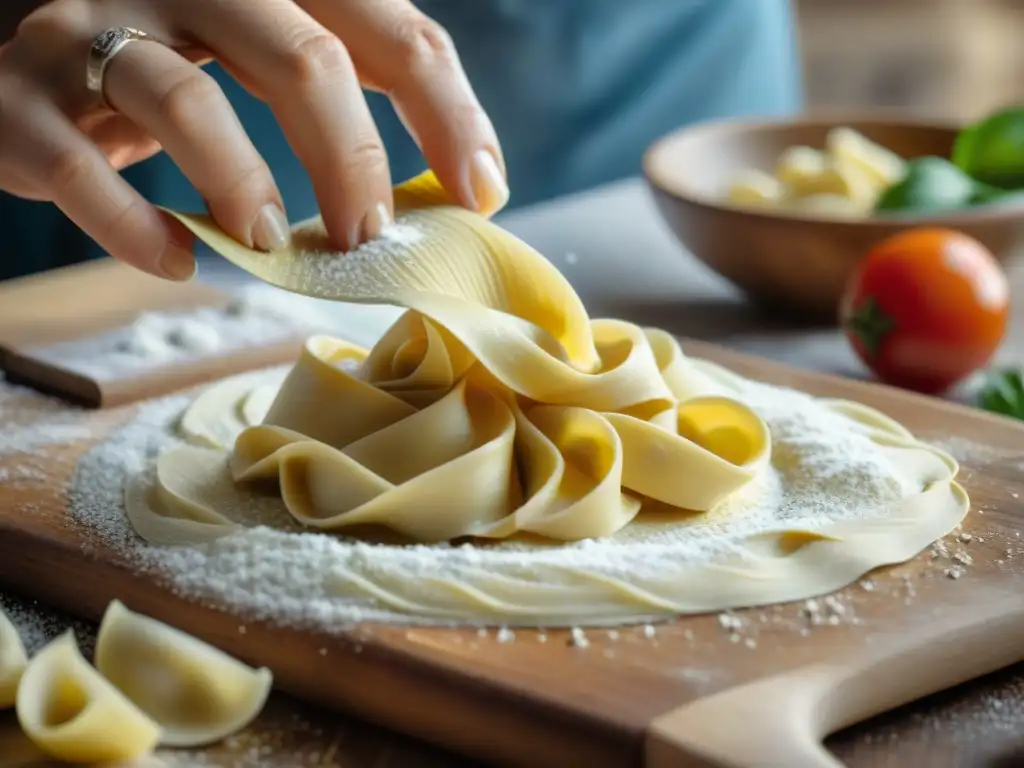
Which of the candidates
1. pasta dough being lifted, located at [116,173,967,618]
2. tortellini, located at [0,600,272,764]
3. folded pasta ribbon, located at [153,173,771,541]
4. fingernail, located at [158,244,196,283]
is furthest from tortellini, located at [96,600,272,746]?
fingernail, located at [158,244,196,283]

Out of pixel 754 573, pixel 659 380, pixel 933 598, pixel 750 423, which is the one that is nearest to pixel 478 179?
pixel 659 380

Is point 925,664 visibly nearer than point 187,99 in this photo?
Yes

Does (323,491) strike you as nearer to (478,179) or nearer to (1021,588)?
(478,179)

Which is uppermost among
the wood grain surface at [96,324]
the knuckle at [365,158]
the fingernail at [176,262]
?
the knuckle at [365,158]

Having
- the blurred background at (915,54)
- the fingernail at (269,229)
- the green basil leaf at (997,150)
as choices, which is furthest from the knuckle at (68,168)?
the blurred background at (915,54)

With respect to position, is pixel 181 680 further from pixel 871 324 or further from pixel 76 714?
pixel 871 324

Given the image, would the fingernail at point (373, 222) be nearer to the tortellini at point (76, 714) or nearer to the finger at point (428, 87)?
the finger at point (428, 87)

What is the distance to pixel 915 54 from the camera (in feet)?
22.4

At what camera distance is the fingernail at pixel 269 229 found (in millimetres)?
1752

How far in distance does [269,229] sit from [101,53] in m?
0.34

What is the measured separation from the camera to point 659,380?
5.91ft

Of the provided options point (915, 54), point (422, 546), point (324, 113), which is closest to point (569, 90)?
point (324, 113)

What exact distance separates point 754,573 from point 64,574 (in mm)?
784

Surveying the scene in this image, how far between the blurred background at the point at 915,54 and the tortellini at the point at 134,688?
596 centimetres
